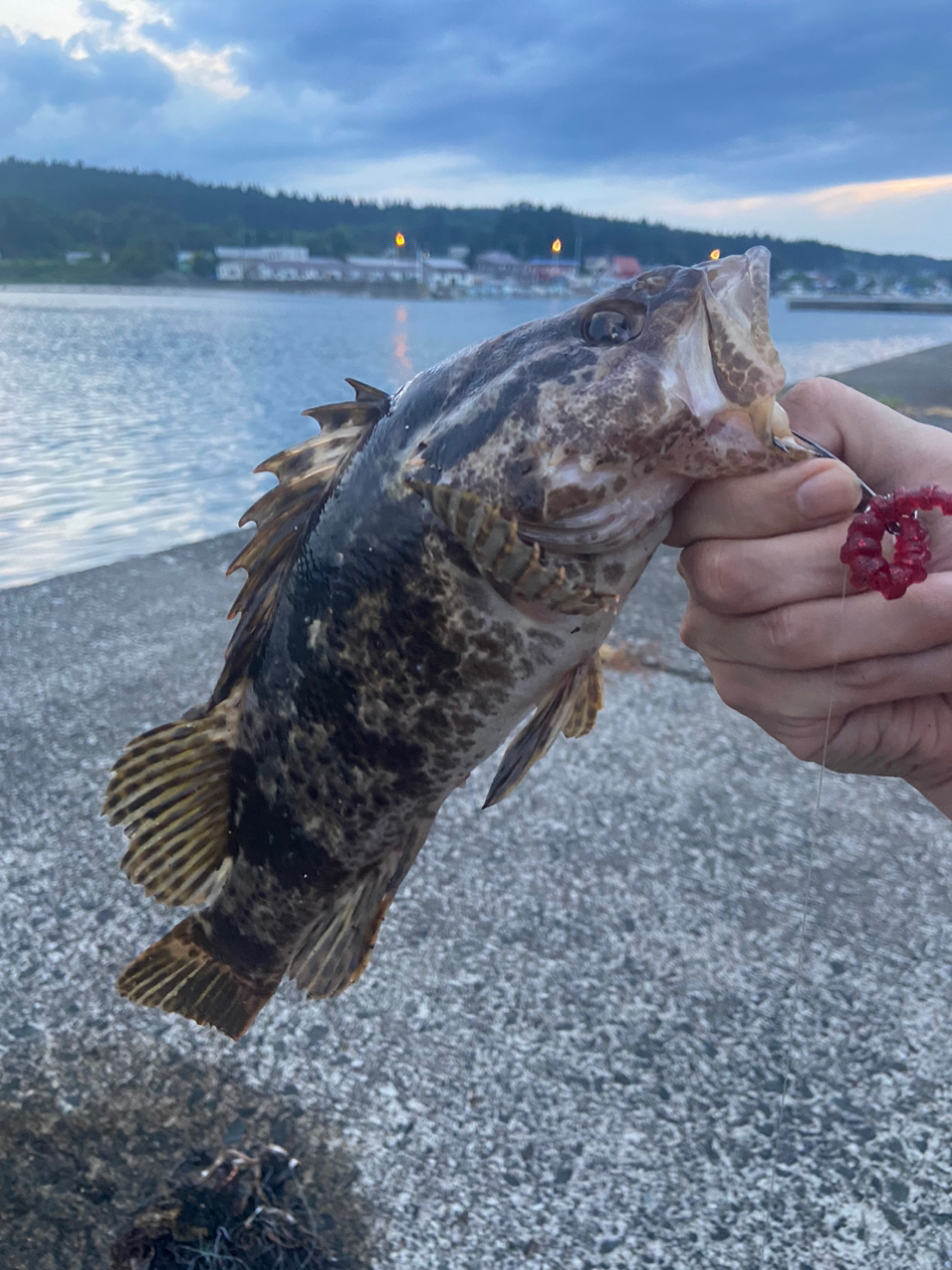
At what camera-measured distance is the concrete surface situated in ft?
8.37

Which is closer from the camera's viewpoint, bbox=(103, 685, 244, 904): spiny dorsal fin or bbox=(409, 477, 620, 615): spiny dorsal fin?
bbox=(409, 477, 620, 615): spiny dorsal fin

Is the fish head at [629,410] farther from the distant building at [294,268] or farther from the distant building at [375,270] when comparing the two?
the distant building at [294,268]

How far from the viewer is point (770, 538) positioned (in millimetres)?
1635

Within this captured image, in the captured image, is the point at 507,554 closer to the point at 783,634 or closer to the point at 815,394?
the point at 783,634

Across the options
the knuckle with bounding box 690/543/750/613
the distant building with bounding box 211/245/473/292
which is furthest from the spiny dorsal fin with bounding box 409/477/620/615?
the distant building with bounding box 211/245/473/292

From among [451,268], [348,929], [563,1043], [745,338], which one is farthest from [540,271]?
[348,929]

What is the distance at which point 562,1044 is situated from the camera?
3.14 m

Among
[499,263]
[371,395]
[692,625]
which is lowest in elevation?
[692,625]

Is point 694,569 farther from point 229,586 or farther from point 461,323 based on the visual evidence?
point 461,323

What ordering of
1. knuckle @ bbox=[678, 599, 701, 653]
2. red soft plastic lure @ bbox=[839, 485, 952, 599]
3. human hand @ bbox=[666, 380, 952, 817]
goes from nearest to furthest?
red soft plastic lure @ bbox=[839, 485, 952, 599], human hand @ bbox=[666, 380, 952, 817], knuckle @ bbox=[678, 599, 701, 653]

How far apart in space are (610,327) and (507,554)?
490 mm

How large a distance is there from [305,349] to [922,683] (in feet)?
88.8

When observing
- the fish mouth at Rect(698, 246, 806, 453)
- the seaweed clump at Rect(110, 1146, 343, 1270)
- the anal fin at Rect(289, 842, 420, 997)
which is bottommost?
the seaweed clump at Rect(110, 1146, 343, 1270)

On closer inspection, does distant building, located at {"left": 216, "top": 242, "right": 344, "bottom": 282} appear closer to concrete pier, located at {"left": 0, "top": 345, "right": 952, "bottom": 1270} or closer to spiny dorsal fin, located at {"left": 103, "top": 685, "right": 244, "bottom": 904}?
concrete pier, located at {"left": 0, "top": 345, "right": 952, "bottom": 1270}
